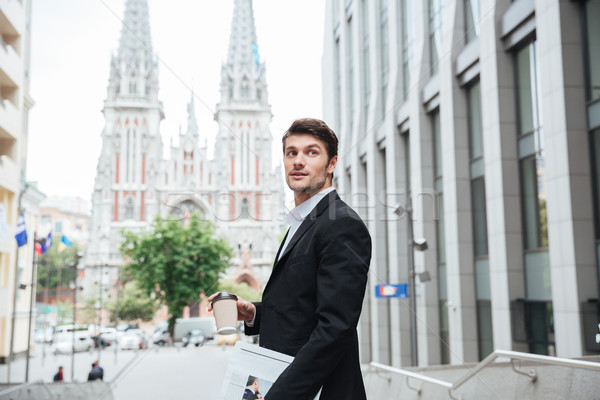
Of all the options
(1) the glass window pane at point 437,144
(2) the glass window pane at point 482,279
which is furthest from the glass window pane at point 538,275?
(1) the glass window pane at point 437,144

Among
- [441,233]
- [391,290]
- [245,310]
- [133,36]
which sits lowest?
[391,290]

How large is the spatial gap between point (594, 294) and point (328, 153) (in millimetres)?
8055

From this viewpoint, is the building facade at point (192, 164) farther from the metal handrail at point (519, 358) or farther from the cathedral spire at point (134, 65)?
the metal handrail at point (519, 358)

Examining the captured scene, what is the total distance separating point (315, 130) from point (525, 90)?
1019cm

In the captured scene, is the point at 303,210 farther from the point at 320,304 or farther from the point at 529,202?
the point at 529,202

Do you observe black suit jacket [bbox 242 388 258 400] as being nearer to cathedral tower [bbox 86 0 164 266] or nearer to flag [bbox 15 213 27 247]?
flag [bbox 15 213 27 247]

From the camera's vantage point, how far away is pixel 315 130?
2.13m

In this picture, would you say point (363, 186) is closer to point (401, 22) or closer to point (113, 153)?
point (401, 22)

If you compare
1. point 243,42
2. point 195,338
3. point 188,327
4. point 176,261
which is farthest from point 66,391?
point 243,42

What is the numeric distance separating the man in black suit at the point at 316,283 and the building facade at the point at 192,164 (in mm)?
75536

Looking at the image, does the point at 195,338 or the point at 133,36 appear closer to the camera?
the point at 195,338

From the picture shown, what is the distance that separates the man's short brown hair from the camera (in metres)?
2.13

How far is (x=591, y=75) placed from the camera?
30.3 feet

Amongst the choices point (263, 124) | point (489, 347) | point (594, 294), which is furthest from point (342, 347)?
point (263, 124)
